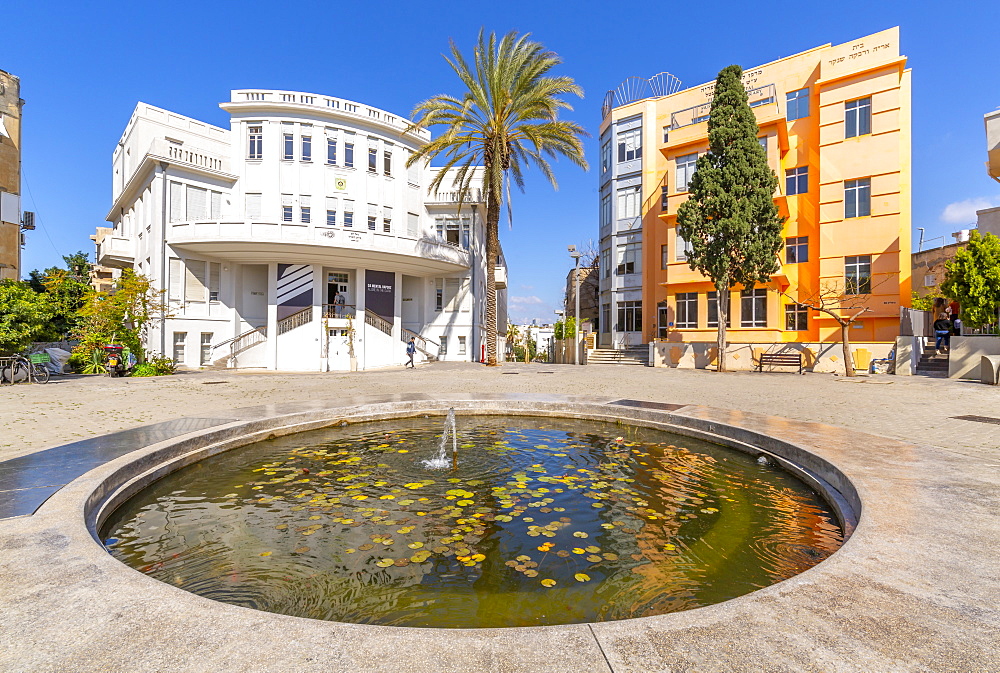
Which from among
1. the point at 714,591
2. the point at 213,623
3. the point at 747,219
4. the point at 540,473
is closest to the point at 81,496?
the point at 213,623

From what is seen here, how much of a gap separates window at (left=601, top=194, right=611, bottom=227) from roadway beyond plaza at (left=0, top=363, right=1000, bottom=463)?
2075 centimetres

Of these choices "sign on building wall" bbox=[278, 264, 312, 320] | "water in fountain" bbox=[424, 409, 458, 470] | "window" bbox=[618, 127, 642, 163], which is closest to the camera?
"water in fountain" bbox=[424, 409, 458, 470]

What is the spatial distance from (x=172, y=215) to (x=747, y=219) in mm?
30176

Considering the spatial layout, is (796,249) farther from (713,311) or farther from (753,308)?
(713,311)

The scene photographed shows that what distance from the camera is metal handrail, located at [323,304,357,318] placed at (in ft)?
86.8

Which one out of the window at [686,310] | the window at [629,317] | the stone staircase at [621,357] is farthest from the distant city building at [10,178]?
the window at [686,310]

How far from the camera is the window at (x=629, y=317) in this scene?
3500 centimetres

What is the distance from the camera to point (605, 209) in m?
38.4

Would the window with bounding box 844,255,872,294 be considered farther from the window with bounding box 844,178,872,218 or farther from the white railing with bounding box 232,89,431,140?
the white railing with bounding box 232,89,431,140

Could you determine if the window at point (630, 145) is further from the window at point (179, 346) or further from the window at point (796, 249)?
the window at point (179, 346)

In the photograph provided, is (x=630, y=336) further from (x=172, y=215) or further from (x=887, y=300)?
(x=172, y=215)

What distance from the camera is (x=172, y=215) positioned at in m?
26.2

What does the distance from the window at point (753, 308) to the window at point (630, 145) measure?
13.8m

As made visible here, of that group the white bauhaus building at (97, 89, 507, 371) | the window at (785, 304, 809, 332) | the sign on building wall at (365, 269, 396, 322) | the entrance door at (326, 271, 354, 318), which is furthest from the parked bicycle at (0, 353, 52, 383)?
the window at (785, 304, 809, 332)
